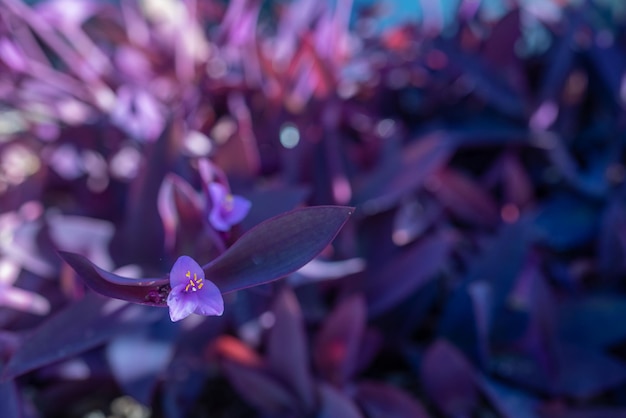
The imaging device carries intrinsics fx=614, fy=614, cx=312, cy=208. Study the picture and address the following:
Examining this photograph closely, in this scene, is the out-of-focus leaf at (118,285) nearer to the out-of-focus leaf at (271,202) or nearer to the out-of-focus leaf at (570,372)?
the out-of-focus leaf at (271,202)

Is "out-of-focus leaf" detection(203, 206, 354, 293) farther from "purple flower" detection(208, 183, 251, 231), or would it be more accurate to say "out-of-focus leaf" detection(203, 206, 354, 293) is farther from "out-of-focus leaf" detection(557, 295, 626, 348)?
"out-of-focus leaf" detection(557, 295, 626, 348)

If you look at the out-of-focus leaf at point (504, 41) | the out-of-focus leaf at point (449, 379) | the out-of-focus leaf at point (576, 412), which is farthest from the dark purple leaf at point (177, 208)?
the out-of-focus leaf at point (504, 41)

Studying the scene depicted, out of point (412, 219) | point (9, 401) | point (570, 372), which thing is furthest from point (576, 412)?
point (9, 401)

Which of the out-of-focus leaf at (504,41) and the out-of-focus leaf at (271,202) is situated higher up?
the out-of-focus leaf at (504,41)

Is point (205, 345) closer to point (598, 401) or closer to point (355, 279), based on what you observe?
point (355, 279)

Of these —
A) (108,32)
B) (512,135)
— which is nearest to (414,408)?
(512,135)

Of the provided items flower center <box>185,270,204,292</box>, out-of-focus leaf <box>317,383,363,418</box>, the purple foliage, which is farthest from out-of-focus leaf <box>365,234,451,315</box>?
flower center <box>185,270,204,292</box>
